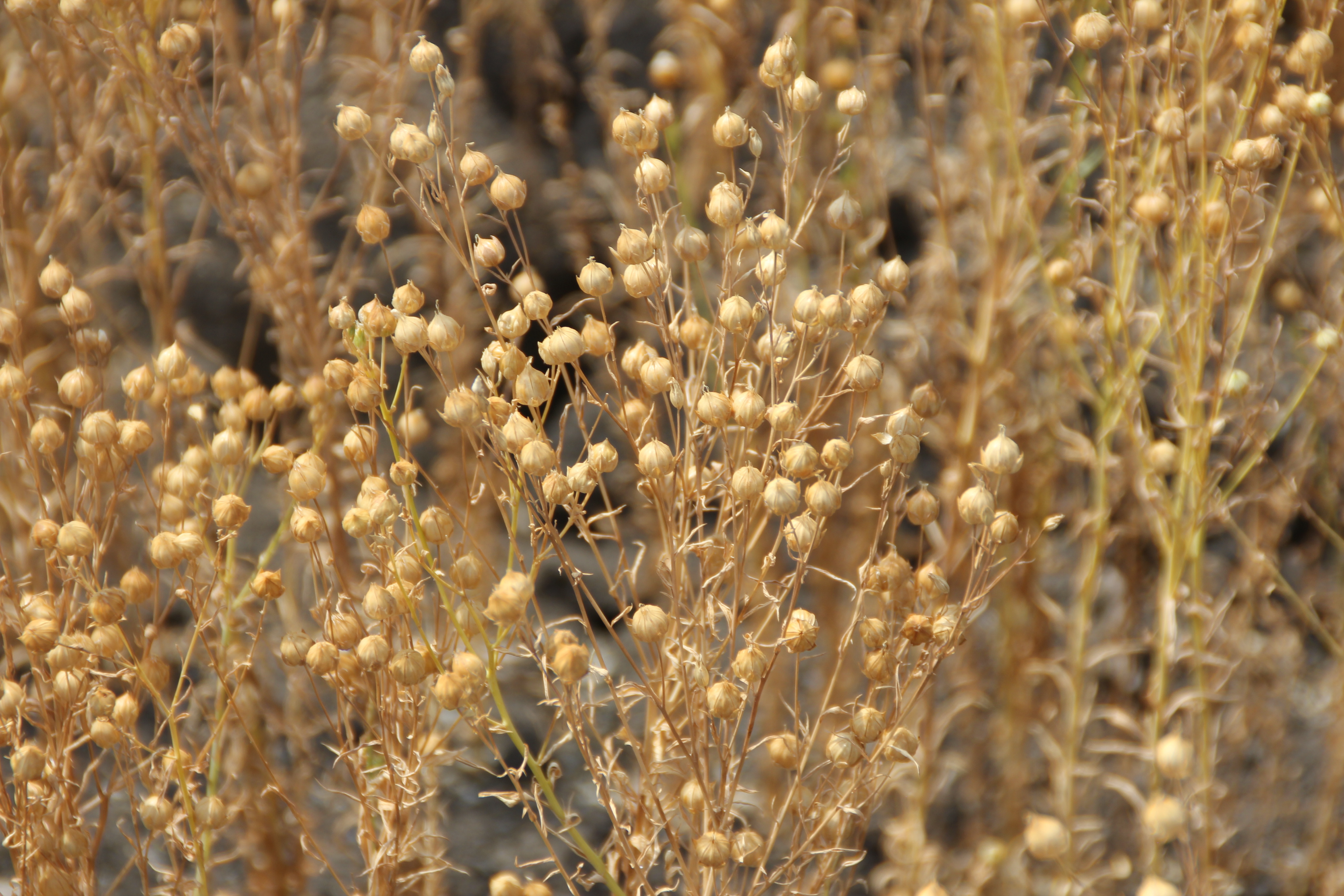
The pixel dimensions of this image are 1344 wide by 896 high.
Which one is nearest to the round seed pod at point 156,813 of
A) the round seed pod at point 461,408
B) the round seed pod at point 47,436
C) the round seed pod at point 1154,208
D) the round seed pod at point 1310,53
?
the round seed pod at point 47,436

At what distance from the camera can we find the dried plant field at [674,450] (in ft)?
2.50

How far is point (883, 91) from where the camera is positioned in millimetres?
1540

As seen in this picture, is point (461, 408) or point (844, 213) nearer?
point (461, 408)

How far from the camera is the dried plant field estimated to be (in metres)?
0.76

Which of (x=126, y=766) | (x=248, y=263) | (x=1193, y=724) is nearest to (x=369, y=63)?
(x=248, y=263)

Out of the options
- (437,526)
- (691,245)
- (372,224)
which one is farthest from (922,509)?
(372,224)

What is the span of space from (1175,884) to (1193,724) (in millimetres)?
528

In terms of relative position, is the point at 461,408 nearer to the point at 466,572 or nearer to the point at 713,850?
the point at 466,572

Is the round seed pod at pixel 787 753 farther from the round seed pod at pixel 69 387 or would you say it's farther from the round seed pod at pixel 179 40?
the round seed pod at pixel 179 40

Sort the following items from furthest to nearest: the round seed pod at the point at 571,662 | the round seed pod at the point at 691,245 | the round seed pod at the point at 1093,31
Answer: the round seed pod at the point at 1093,31 < the round seed pod at the point at 691,245 < the round seed pod at the point at 571,662

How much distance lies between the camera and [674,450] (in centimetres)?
116

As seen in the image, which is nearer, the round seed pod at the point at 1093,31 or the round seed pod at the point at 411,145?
the round seed pod at the point at 411,145

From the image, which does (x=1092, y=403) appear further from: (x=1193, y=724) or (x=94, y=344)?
(x=94, y=344)

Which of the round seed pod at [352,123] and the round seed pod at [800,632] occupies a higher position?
the round seed pod at [352,123]
